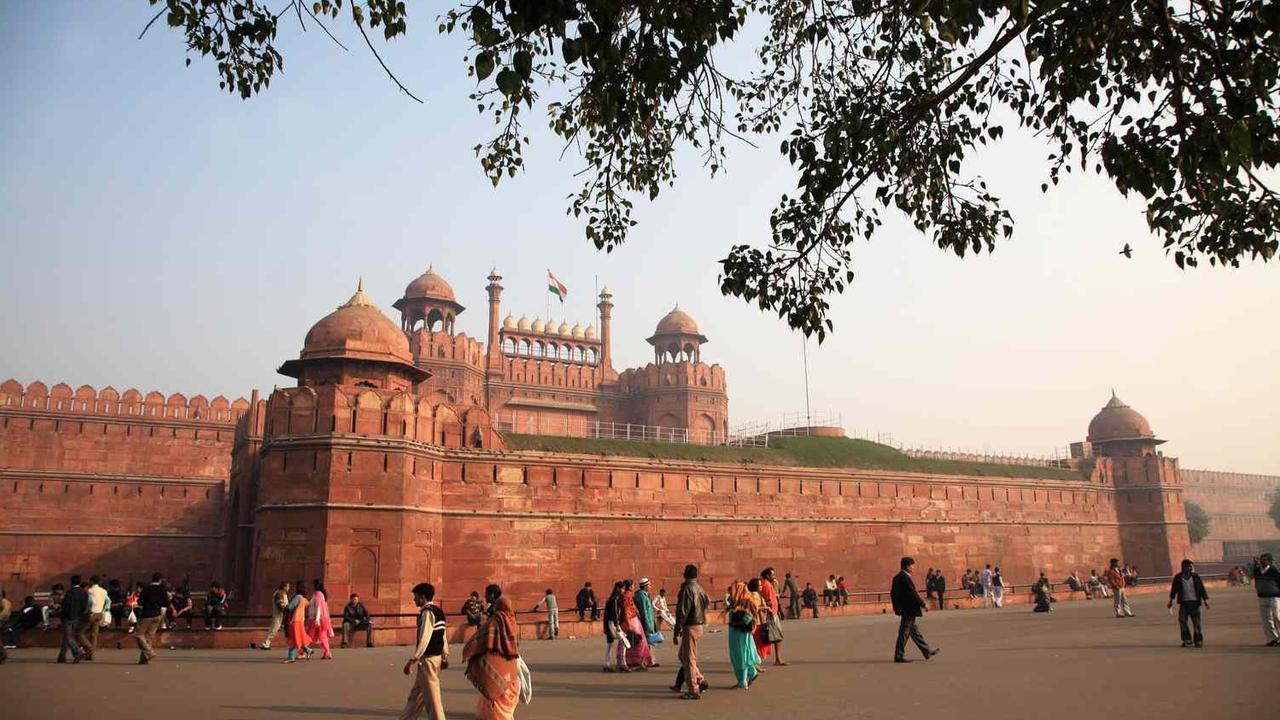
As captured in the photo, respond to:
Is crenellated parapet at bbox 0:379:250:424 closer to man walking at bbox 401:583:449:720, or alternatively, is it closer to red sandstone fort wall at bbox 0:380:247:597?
red sandstone fort wall at bbox 0:380:247:597

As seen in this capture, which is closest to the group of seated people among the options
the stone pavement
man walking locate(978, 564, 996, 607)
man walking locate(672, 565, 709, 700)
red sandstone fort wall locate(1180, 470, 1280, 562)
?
the stone pavement

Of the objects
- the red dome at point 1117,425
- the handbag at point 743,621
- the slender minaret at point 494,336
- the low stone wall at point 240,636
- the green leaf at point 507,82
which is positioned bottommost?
the low stone wall at point 240,636

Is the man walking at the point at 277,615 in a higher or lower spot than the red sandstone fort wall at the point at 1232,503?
lower

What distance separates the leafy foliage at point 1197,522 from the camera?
2096 inches

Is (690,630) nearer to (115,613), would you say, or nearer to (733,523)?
(115,613)

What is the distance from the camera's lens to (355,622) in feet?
44.4

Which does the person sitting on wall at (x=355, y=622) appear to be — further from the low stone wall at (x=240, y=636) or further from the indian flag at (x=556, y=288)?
the indian flag at (x=556, y=288)

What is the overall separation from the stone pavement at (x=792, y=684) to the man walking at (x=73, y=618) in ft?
0.94

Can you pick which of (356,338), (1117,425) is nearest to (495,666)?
(356,338)

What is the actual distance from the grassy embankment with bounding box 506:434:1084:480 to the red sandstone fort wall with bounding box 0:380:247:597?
1193cm

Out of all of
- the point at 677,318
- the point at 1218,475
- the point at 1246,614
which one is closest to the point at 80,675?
the point at 1246,614

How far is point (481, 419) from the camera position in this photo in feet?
65.7

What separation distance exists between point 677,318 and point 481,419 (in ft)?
75.6

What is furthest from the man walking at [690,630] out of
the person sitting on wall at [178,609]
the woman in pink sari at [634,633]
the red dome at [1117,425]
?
the red dome at [1117,425]
